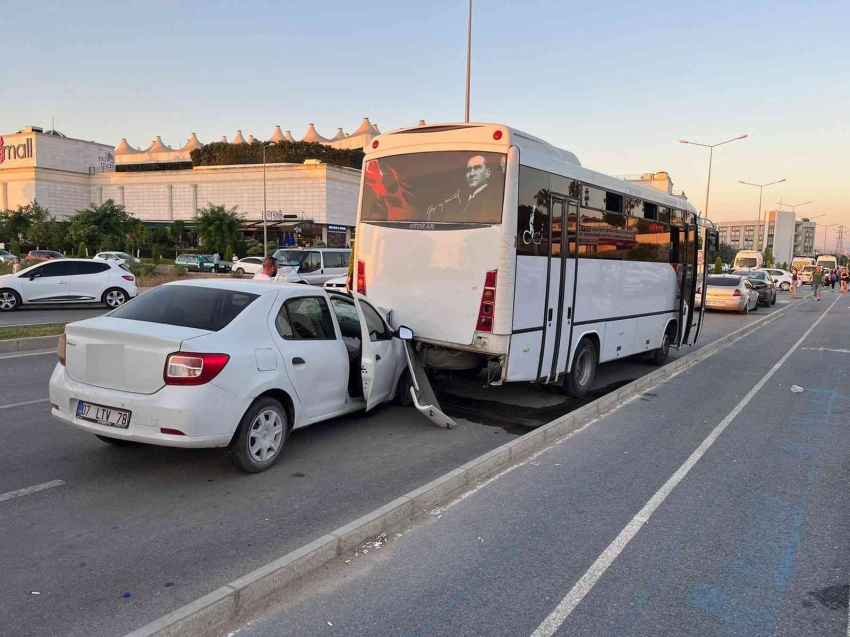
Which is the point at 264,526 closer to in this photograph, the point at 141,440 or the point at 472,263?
the point at 141,440

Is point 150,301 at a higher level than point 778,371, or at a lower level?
higher

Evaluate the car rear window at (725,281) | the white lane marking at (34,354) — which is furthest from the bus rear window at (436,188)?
the car rear window at (725,281)

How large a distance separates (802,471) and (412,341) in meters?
4.18

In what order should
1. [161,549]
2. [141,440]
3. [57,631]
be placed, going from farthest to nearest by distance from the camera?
[141,440], [161,549], [57,631]

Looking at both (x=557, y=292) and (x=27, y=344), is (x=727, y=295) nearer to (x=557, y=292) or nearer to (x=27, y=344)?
(x=557, y=292)

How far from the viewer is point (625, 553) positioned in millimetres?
4148

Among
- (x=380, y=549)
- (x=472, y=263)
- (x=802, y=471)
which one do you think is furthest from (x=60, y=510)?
(x=802, y=471)

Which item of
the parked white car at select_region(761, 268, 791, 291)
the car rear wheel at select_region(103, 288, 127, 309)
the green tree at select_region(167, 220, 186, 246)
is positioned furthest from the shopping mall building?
the car rear wheel at select_region(103, 288, 127, 309)

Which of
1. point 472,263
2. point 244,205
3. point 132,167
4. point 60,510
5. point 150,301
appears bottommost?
point 60,510

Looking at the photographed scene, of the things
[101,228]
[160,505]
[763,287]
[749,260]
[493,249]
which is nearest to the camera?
[160,505]

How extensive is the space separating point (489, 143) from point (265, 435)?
3930 millimetres

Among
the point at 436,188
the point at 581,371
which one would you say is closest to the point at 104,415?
the point at 436,188

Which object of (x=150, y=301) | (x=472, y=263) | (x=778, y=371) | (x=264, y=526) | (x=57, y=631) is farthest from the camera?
(x=778, y=371)

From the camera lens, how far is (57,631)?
3082 millimetres
